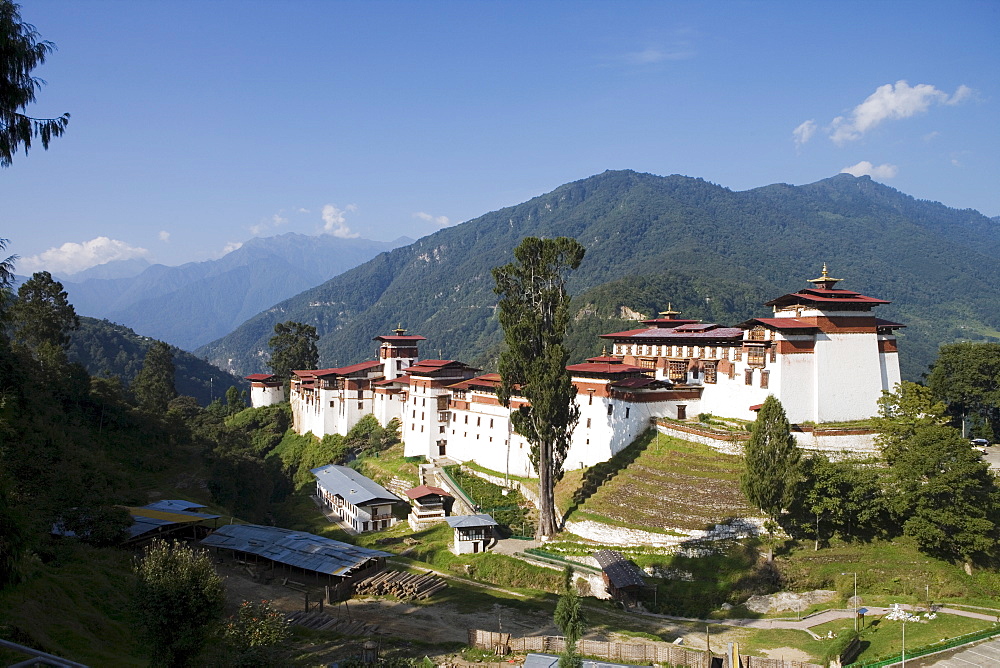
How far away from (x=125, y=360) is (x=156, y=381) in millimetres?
68438

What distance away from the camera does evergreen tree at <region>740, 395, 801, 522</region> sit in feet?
103

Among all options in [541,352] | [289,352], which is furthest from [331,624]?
[289,352]

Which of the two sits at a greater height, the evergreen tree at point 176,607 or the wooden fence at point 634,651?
the evergreen tree at point 176,607

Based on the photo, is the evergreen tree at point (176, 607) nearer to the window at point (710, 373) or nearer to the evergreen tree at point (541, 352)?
the evergreen tree at point (541, 352)

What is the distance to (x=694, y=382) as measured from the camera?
4384cm

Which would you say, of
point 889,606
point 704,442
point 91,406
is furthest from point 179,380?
point 889,606

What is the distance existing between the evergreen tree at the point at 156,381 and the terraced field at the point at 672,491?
175ft

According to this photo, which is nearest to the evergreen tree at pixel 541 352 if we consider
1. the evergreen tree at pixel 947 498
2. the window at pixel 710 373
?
the window at pixel 710 373

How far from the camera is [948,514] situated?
29188 mm

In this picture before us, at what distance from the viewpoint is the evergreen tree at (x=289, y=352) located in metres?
82.6

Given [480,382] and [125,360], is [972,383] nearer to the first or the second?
[480,382]

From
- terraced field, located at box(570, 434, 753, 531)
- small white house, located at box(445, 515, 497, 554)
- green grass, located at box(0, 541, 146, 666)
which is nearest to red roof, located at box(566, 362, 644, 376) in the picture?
terraced field, located at box(570, 434, 753, 531)

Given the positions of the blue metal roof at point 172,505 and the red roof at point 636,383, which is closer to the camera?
the blue metal roof at point 172,505

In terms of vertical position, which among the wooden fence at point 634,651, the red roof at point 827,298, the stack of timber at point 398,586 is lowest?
the stack of timber at point 398,586
